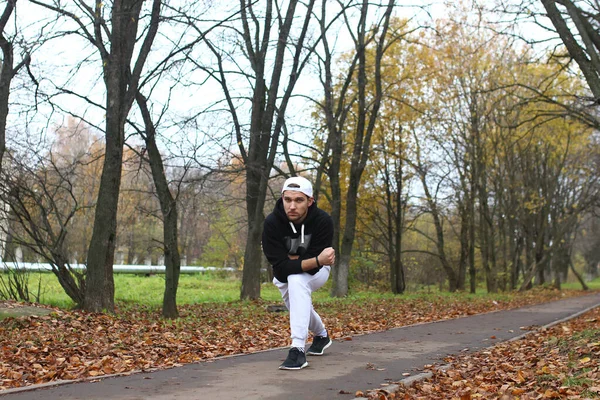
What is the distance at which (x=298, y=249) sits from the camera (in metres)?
7.14

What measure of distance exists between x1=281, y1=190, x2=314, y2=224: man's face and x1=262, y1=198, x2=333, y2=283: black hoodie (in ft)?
0.45

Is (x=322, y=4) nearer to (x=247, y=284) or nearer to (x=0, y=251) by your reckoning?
(x=247, y=284)

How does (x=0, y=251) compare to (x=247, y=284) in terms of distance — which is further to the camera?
(x=247, y=284)

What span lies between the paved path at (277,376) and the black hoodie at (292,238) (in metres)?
1.16

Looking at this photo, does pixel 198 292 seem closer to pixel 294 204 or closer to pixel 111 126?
pixel 111 126

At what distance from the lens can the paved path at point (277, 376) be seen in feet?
18.2

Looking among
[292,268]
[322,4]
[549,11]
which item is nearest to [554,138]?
[322,4]

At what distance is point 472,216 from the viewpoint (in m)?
33.8

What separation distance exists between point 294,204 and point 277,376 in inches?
70.6

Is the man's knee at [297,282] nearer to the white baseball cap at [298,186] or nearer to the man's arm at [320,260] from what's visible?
the man's arm at [320,260]

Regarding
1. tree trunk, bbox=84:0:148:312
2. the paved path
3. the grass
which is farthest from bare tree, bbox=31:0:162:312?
the paved path

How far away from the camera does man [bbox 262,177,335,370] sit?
698cm

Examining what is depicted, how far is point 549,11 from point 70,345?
999cm

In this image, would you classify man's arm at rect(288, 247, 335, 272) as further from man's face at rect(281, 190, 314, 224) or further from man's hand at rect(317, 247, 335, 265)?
man's face at rect(281, 190, 314, 224)
